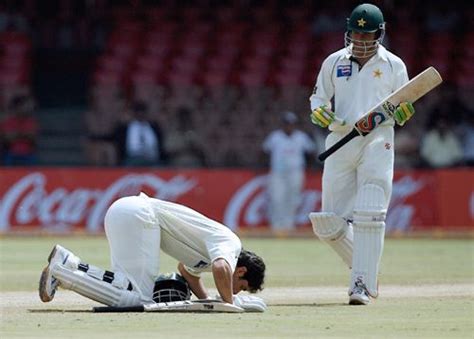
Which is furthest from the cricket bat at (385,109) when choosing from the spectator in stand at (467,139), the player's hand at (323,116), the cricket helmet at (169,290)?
the spectator in stand at (467,139)

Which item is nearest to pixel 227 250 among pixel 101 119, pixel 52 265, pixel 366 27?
pixel 52 265

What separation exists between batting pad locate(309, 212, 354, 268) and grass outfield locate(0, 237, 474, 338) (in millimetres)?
417

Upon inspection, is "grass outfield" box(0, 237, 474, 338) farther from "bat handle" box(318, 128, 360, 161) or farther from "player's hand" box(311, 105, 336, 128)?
"player's hand" box(311, 105, 336, 128)

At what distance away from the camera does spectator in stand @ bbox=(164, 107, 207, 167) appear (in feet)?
63.1

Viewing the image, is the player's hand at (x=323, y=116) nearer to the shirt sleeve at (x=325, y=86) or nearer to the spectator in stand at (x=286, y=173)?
the shirt sleeve at (x=325, y=86)

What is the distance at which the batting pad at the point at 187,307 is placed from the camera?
789cm

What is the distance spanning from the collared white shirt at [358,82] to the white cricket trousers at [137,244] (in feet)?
4.88

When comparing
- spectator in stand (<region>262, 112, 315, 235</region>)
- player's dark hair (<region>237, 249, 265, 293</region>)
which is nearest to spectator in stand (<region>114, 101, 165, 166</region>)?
spectator in stand (<region>262, 112, 315, 235</region>)

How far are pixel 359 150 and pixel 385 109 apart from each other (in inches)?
12.9

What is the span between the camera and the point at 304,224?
18969 mm

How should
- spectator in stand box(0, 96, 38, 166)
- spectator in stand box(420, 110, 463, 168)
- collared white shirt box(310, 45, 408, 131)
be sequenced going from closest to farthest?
collared white shirt box(310, 45, 408, 131)
spectator in stand box(0, 96, 38, 166)
spectator in stand box(420, 110, 463, 168)

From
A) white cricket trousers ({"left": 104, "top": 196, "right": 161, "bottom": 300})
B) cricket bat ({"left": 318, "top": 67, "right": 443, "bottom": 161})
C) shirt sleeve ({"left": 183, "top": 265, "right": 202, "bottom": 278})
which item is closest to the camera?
white cricket trousers ({"left": 104, "top": 196, "right": 161, "bottom": 300})

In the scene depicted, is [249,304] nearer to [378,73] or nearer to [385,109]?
[385,109]

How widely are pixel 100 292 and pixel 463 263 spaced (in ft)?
20.1
